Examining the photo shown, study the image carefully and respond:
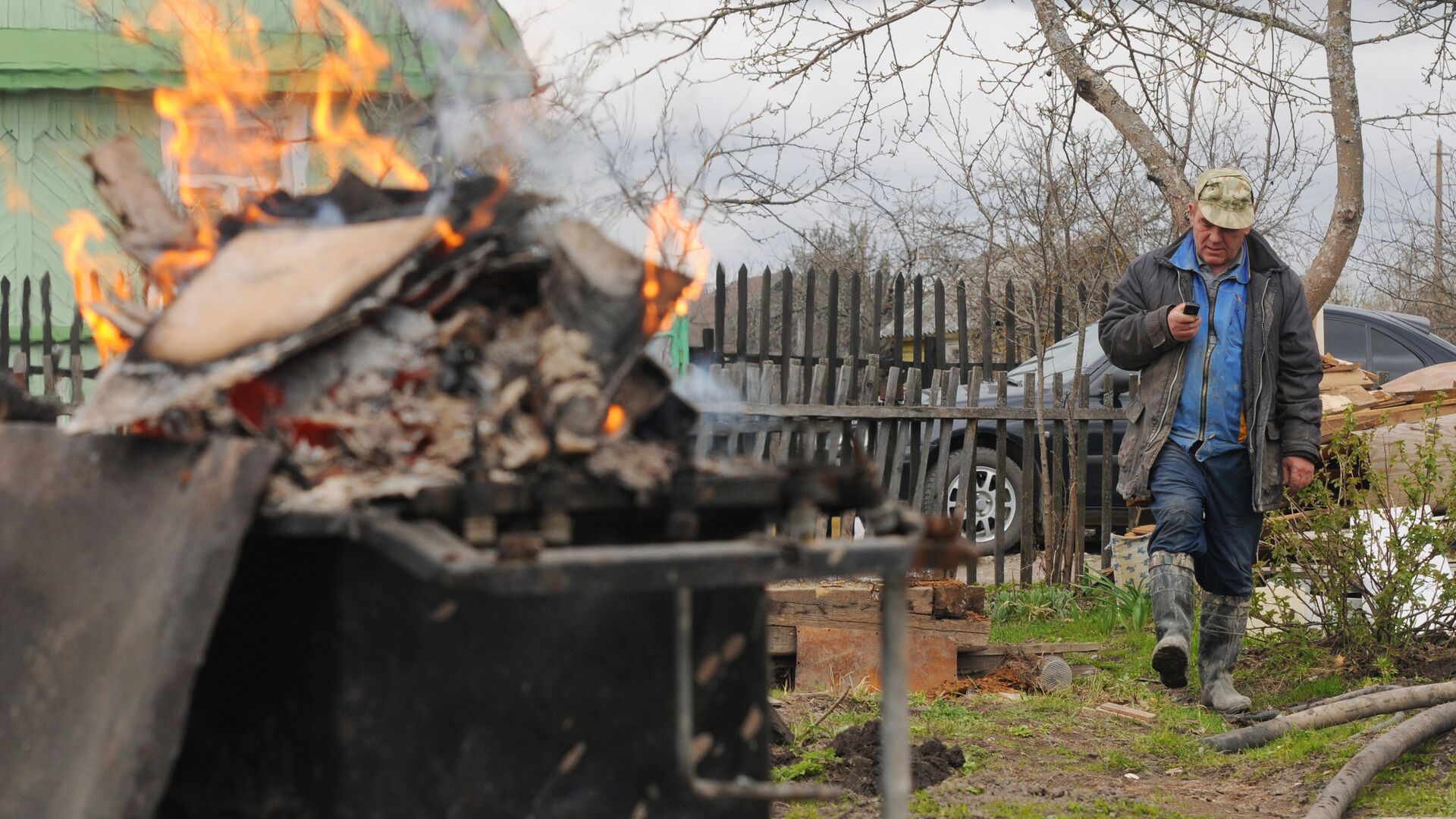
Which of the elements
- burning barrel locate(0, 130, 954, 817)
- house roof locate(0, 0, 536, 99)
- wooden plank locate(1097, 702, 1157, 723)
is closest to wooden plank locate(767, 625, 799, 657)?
wooden plank locate(1097, 702, 1157, 723)

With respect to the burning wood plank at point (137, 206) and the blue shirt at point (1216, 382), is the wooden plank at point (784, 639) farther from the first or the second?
the burning wood plank at point (137, 206)

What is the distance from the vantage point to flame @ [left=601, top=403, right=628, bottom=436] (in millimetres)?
2289

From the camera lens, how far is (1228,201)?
212 inches

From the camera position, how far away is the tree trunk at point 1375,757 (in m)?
3.82

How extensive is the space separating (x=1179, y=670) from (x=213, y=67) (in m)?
3.94

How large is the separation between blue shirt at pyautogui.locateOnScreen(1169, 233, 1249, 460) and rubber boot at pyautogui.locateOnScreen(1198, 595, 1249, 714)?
0.63 m

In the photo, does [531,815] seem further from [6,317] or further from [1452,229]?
[1452,229]

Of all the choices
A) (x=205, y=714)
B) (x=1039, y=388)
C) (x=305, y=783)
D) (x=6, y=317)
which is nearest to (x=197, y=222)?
(x=205, y=714)

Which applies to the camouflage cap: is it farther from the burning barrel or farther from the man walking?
the burning barrel

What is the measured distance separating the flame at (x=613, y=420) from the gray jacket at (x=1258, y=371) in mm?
3559

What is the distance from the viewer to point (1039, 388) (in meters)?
7.85

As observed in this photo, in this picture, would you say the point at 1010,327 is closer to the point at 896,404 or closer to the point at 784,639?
the point at 896,404

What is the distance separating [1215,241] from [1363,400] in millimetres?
3065

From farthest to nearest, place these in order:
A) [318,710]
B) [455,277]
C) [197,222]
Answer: [197,222] < [455,277] < [318,710]
